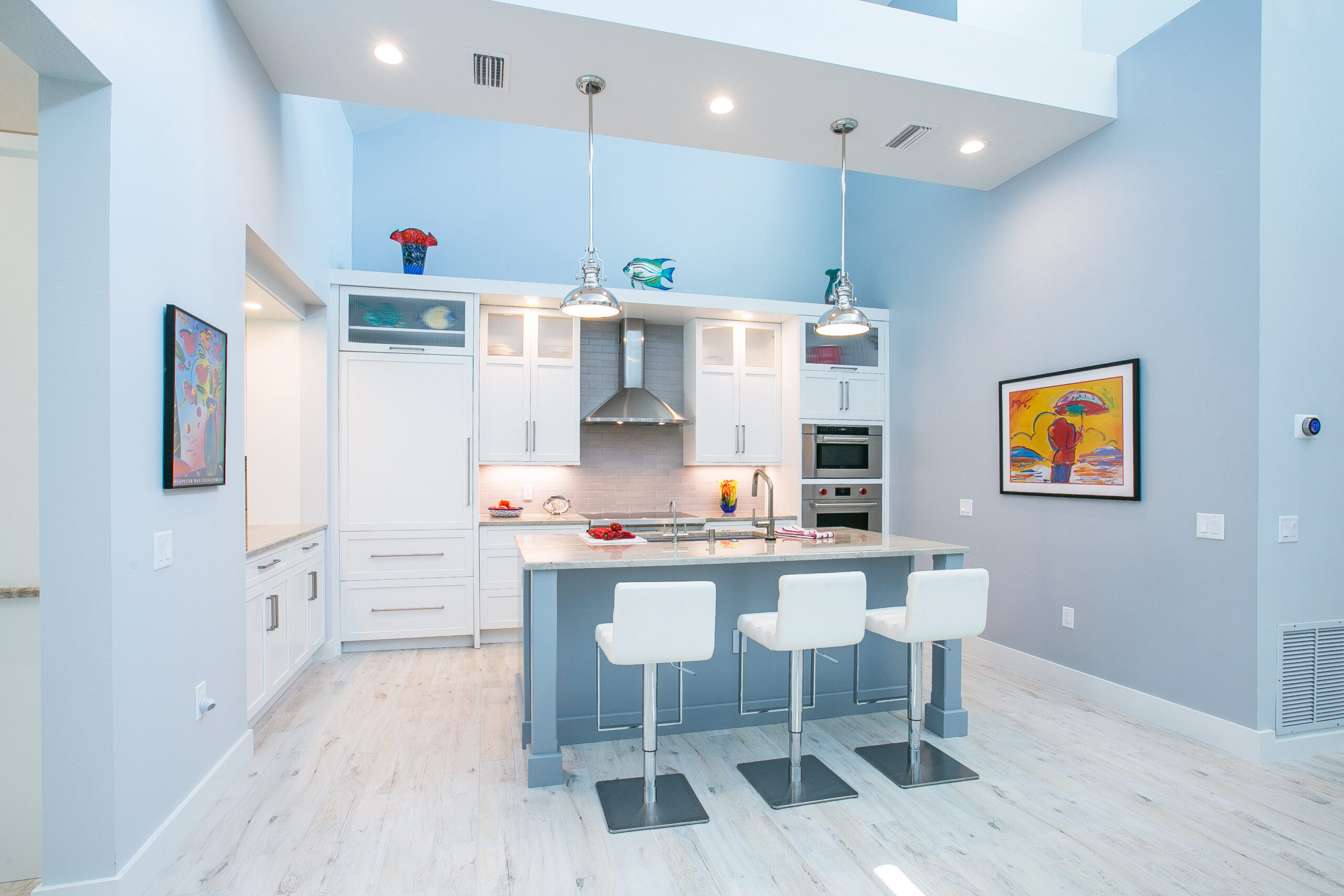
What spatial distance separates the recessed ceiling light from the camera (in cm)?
281

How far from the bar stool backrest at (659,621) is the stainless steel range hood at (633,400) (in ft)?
9.12

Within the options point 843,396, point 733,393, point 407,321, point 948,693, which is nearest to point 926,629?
point 948,693

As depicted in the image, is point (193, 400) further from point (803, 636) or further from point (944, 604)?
point (944, 604)

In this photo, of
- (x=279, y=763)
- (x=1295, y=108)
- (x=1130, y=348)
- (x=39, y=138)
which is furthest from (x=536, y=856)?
(x=1295, y=108)

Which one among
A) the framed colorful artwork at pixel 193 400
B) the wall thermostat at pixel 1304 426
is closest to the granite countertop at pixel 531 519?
the framed colorful artwork at pixel 193 400

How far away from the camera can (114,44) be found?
1.90m

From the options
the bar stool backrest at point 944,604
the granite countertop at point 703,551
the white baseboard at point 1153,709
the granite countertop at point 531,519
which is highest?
the granite countertop at point 703,551

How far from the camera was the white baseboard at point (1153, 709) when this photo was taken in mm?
2904

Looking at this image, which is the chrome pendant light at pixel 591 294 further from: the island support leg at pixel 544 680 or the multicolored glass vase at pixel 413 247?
the multicolored glass vase at pixel 413 247

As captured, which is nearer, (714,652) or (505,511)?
(714,652)

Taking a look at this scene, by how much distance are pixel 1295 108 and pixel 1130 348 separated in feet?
3.75

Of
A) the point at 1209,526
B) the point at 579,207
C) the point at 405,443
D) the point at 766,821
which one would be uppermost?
the point at 579,207

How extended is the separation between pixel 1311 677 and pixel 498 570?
4348 millimetres

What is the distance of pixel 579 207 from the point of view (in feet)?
18.5
